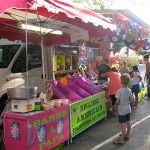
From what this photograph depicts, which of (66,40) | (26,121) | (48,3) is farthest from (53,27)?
(26,121)

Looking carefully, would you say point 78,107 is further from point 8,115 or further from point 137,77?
point 137,77

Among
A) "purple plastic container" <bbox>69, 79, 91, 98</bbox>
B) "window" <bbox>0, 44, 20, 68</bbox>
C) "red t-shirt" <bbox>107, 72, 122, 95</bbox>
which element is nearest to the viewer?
"purple plastic container" <bbox>69, 79, 91, 98</bbox>

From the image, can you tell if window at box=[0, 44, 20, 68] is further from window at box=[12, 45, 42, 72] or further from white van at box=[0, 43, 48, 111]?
window at box=[12, 45, 42, 72]

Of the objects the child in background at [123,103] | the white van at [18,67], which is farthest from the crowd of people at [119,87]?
the white van at [18,67]

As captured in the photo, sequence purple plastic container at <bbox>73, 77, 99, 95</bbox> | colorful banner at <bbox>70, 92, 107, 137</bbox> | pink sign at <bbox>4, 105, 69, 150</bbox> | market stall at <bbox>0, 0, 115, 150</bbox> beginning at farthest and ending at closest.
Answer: purple plastic container at <bbox>73, 77, 99, 95</bbox>
colorful banner at <bbox>70, 92, 107, 137</bbox>
pink sign at <bbox>4, 105, 69, 150</bbox>
market stall at <bbox>0, 0, 115, 150</bbox>

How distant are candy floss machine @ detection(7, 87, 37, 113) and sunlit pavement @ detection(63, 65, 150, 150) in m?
1.34

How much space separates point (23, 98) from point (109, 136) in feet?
8.23

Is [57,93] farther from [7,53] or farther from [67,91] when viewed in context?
[7,53]

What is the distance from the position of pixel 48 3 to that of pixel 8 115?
2042mm

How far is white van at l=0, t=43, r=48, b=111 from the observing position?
6.64 metres

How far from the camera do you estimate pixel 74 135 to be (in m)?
5.77

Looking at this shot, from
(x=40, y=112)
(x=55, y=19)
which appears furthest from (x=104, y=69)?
(x=40, y=112)

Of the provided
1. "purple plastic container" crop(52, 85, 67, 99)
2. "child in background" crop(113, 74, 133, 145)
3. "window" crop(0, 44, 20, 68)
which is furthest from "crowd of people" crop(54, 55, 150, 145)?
"window" crop(0, 44, 20, 68)

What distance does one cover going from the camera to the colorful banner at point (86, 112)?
229 inches
